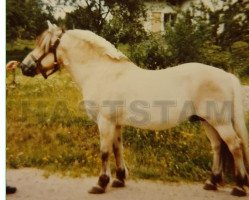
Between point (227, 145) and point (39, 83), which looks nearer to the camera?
point (227, 145)

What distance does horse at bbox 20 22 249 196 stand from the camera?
7.44 ft

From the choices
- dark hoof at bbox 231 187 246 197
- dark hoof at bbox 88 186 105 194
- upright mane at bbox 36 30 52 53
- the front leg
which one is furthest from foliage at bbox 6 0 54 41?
dark hoof at bbox 231 187 246 197

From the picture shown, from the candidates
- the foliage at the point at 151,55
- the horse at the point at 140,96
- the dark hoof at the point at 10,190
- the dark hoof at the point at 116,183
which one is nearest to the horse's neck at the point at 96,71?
the horse at the point at 140,96

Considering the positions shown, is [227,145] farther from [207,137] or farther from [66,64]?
[66,64]

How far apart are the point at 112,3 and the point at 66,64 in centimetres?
45

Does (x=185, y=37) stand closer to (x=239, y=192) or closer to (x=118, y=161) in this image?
(x=118, y=161)

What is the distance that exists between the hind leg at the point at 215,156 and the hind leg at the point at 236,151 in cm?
7

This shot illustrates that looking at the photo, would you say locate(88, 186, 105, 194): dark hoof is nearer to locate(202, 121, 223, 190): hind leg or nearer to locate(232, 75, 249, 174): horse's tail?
locate(202, 121, 223, 190): hind leg

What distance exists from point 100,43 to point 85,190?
82cm

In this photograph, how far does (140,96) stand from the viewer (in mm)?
2328

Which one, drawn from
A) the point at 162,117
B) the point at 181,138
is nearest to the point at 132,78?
the point at 162,117

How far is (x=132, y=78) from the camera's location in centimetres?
236

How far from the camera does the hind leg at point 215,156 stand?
A: 92.0 inches

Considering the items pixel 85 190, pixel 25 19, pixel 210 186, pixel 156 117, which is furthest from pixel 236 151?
pixel 25 19
